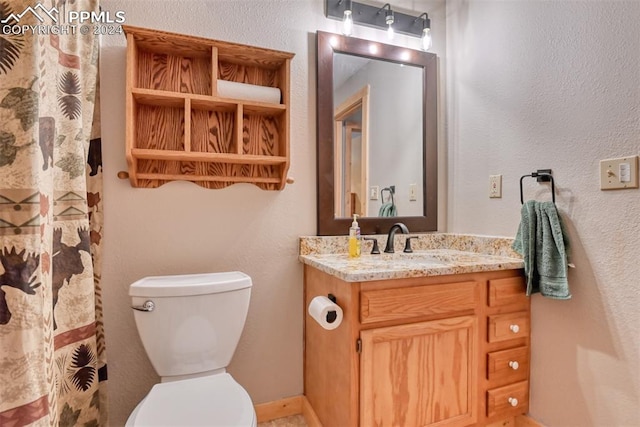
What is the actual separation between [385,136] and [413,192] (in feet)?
1.18

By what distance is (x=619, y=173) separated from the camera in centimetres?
118

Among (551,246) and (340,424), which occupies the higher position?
(551,246)

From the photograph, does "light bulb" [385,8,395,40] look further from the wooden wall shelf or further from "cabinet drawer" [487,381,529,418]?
"cabinet drawer" [487,381,529,418]

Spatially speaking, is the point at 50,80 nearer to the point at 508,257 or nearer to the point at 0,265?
the point at 0,265

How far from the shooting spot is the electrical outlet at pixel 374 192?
1.83 meters

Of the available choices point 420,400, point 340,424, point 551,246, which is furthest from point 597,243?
point 340,424

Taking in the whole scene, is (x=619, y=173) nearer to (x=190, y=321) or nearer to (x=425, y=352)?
(x=425, y=352)

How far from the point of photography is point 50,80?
1045 millimetres

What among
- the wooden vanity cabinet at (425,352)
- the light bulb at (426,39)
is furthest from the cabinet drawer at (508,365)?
the light bulb at (426,39)

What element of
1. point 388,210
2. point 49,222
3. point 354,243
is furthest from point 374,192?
point 49,222

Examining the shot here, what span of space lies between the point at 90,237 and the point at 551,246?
1860 mm

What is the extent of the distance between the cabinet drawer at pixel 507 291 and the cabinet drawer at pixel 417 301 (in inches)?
3.0

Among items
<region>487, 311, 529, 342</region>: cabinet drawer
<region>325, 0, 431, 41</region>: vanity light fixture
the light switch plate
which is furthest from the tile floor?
<region>325, 0, 431, 41</region>: vanity light fixture

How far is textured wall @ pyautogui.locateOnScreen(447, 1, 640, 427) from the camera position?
1.18 m
